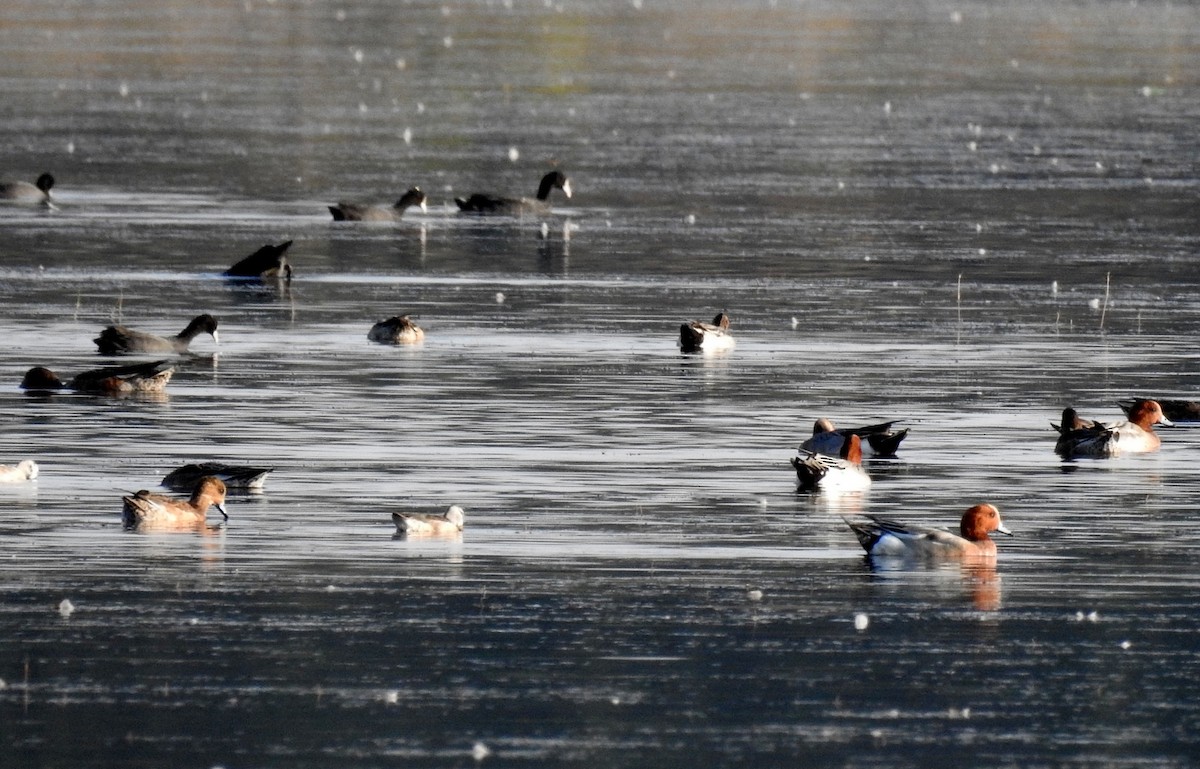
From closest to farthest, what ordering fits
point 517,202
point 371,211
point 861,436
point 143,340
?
point 861,436 → point 143,340 → point 371,211 → point 517,202

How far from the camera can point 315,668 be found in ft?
43.4

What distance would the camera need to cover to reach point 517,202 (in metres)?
42.1

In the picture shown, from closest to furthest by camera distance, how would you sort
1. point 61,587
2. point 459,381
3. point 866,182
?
1. point 61,587
2. point 459,381
3. point 866,182

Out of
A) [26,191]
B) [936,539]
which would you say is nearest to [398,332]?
[936,539]

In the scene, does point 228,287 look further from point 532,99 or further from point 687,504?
point 532,99

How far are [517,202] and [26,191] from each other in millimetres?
7337

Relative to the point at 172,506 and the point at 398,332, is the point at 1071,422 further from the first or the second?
the point at 398,332

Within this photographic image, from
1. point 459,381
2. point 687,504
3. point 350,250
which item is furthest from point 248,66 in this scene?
point 687,504

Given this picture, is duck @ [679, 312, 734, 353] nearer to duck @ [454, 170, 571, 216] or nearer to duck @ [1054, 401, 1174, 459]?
duck @ [1054, 401, 1174, 459]

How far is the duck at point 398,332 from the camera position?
26.5 metres

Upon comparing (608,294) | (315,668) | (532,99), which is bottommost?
(315,668)

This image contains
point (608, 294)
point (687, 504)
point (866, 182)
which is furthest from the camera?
point (866, 182)

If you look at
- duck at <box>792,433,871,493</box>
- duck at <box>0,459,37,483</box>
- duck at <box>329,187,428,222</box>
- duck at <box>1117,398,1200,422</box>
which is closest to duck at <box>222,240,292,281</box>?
duck at <box>329,187,428,222</box>

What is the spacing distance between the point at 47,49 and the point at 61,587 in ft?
224
